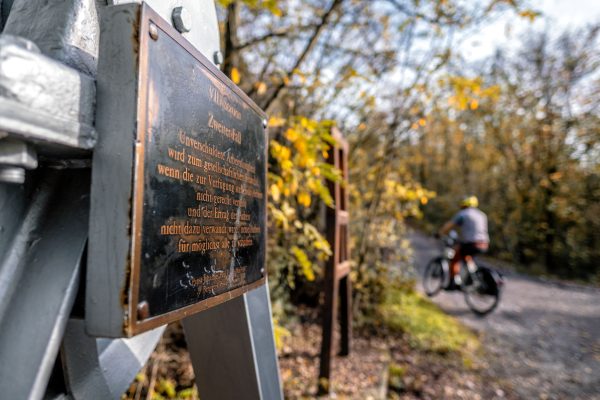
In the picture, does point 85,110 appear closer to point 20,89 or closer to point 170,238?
point 20,89

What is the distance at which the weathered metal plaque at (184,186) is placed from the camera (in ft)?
2.52

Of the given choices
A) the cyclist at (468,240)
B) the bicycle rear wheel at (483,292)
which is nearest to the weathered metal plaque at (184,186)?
the bicycle rear wheel at (483,292)

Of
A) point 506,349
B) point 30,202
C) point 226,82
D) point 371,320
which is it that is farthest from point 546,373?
point 30,202

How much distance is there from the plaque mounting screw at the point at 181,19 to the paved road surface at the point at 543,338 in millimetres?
4703

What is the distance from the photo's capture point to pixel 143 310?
76 cm

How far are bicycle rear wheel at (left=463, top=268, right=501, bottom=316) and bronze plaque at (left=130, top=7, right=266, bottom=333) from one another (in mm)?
6765

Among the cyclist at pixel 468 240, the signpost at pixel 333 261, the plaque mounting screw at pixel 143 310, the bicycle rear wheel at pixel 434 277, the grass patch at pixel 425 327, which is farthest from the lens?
the bicycle rear wheel at pixel 434 277

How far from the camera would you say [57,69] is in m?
0.68

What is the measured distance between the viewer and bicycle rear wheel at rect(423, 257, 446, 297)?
779 cm

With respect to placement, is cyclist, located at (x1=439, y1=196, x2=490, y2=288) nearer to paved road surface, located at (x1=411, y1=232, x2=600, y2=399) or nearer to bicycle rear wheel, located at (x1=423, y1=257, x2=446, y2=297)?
bicycle rear wheel, located at (x1=423, y1=257, x2=446, y2=297)

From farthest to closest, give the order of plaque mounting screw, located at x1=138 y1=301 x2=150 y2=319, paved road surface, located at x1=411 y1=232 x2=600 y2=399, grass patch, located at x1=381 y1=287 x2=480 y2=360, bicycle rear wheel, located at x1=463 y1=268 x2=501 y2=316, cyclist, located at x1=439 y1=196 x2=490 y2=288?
cyclist, located at x1=439 y1=196 x2=490 y2=288, bicycle rear wheel, located at x1=463 y1=268 x2=501 y2=316, grass patch, located at x1=381 y1=287 x2=480 y2=360, paved road surface, located at x1=411 y1=232 x2=600 y2=399, plaque mounting screw, located at x1=138 y1=301 x2=150 y2=319

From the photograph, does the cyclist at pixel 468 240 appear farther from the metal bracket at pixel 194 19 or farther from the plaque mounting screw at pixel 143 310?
the plaque mounting screw at pixel 143 310

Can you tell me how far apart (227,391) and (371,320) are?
4.34 metres

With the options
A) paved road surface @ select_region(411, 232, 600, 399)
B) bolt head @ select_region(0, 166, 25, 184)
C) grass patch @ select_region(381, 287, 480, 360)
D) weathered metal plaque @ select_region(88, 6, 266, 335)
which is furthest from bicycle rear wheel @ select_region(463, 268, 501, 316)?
bolt head @ select_region(0, 166, 25, 184)
